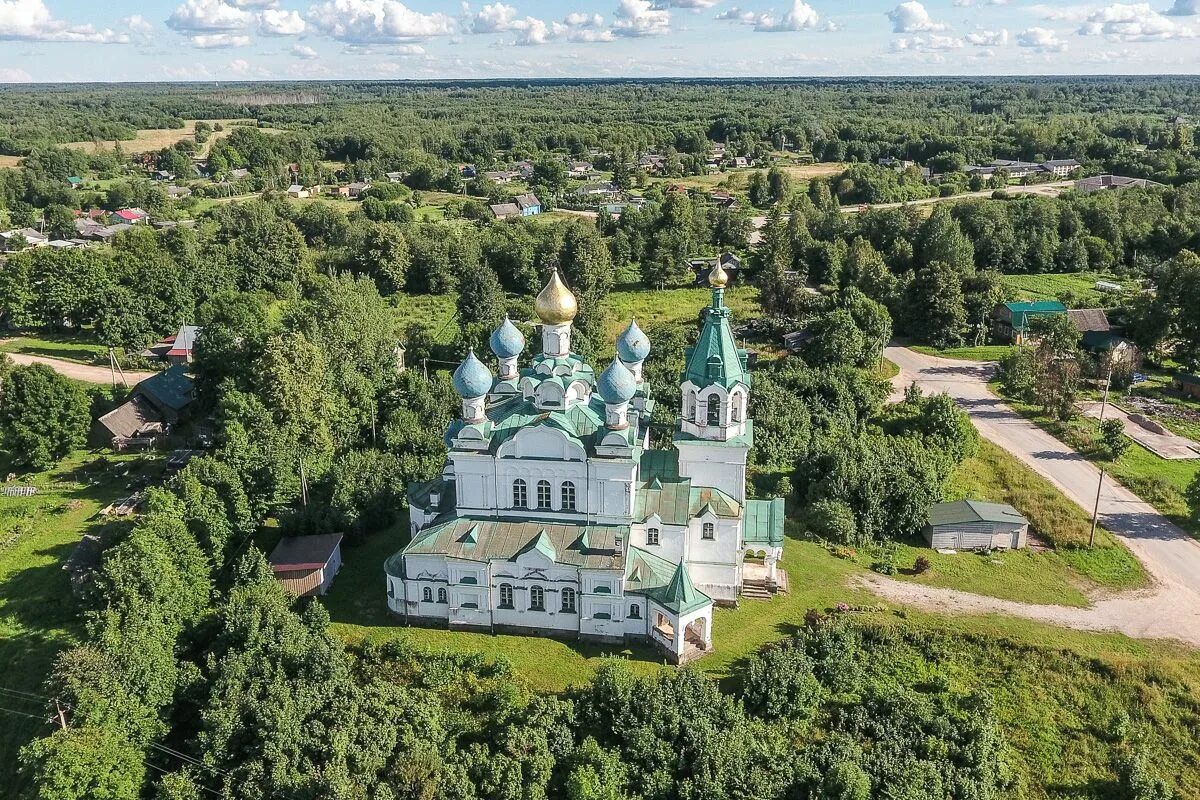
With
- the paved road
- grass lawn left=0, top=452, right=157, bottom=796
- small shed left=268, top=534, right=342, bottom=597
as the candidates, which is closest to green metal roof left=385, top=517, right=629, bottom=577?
small shed left=268, top=534, right=342, bottom=597

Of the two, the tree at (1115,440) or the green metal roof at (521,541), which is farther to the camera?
the tree at (1115,440)

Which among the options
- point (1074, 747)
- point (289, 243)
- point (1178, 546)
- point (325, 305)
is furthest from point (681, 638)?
point (289, 243)

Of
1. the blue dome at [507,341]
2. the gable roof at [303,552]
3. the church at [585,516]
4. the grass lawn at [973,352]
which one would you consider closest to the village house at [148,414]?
the gable roof at [303,552]

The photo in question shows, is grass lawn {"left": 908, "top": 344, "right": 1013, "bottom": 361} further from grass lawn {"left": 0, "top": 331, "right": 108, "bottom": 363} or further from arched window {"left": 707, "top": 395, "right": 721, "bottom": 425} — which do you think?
grass lawn {"left": 0, "top": 331, "right": 108, "bottom": 363}

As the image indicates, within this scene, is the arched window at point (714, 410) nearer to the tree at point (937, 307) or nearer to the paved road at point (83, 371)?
the tree at point (937, 307)

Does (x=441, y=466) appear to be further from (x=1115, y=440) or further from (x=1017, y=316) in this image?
(x=1017, y=316)

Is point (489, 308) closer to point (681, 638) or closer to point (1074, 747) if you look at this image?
point (681, 638)
